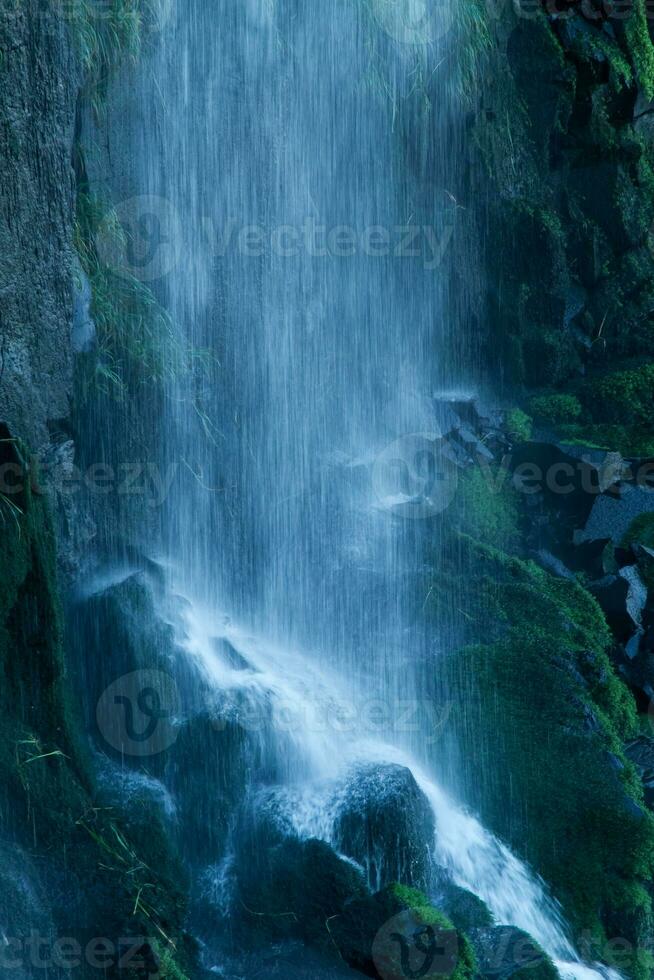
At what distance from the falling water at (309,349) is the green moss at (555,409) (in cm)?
115

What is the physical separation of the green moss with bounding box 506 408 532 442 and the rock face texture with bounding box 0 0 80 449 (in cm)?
462

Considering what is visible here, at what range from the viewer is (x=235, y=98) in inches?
237

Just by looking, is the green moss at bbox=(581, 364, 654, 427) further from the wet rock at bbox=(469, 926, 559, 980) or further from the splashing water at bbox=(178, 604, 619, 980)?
the wet rock at bbox=(469, 926, 559, 980)

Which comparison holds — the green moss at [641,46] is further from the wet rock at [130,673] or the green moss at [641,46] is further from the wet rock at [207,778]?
the wet rock at [207,778]

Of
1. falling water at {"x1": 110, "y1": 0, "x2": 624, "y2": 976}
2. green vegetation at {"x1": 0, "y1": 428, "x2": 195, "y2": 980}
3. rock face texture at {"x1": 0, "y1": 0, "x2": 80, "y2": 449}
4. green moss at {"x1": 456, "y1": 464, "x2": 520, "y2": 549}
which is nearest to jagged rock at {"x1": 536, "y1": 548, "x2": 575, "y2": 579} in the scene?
green moss at {"x1": 456, "y1": 464, "x2": 520, "y2": 549}

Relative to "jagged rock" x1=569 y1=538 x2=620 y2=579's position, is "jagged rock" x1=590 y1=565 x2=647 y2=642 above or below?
below

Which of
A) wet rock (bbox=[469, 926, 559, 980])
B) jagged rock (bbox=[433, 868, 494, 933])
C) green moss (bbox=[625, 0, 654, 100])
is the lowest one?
wet rock (bbox=[469, 926, 559, 980])

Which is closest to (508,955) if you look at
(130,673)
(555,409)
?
(130,673)

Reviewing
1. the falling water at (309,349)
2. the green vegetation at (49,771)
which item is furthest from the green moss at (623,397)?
the green vegetation at (49,771)

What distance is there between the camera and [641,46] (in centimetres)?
841

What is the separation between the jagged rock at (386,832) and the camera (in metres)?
4.51

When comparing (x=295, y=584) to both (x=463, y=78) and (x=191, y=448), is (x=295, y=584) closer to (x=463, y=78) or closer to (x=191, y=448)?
(x=191, y=448)

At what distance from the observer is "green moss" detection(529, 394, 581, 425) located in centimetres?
830

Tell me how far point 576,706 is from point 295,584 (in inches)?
86.4
